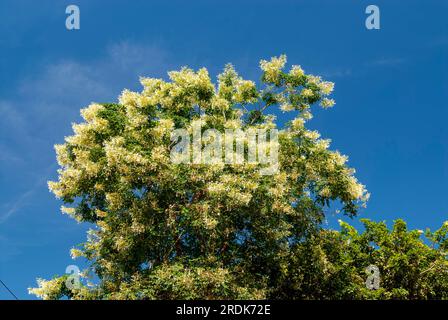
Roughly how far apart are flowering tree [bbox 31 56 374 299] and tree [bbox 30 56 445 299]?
0.15 ft

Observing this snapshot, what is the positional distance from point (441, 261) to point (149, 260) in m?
14.0

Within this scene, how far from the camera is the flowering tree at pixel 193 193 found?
16781 millimetres

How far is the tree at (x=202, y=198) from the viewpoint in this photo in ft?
55.3

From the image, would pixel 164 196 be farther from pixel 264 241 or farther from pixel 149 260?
pixel 264 241

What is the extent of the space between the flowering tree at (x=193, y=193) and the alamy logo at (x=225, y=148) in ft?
0.87

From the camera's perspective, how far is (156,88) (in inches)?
826

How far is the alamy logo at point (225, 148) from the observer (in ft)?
57.5

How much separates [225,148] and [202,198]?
6.31 ft

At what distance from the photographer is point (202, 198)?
17.9 m

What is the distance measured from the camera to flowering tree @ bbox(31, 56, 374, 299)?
16.8m

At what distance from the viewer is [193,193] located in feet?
58.2

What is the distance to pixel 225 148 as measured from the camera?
1789 centimetres

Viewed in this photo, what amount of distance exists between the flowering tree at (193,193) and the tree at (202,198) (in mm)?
45

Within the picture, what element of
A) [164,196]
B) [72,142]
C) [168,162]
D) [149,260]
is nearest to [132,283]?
[149,260]
